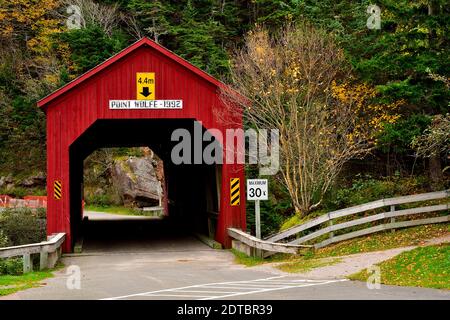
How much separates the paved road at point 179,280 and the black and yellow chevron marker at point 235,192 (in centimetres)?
164

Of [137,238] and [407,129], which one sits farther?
[137,238]

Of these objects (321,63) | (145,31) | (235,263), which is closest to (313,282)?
(235,263)

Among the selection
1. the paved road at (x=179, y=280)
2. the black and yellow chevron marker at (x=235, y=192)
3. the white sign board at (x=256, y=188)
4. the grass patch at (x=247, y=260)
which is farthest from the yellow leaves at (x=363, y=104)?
the paved road at (x=179, y=280)

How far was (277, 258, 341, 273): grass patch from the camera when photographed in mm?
13852

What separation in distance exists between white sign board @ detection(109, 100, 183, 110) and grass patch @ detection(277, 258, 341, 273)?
7110 mm

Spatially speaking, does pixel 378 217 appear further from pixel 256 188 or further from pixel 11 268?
pixel 11 268

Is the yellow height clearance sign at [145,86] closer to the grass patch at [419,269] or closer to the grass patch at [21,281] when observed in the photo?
the grass patch at [21,281]

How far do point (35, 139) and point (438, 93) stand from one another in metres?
32.7

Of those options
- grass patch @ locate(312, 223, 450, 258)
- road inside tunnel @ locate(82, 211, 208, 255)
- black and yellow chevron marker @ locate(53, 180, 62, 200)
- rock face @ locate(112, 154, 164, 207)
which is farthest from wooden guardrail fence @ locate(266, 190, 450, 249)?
rock face @ locate(112, 154, 164, 207)

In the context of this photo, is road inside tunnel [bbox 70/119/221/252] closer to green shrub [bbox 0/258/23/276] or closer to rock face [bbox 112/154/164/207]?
green shrub [bbox 0/258/23/276]

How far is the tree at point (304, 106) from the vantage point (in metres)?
19.6

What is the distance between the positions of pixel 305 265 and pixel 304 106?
727 centimetres

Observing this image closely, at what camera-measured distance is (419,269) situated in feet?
39.4

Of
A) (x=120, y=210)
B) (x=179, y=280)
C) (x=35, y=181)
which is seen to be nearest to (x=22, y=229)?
(x=179, y=280)
